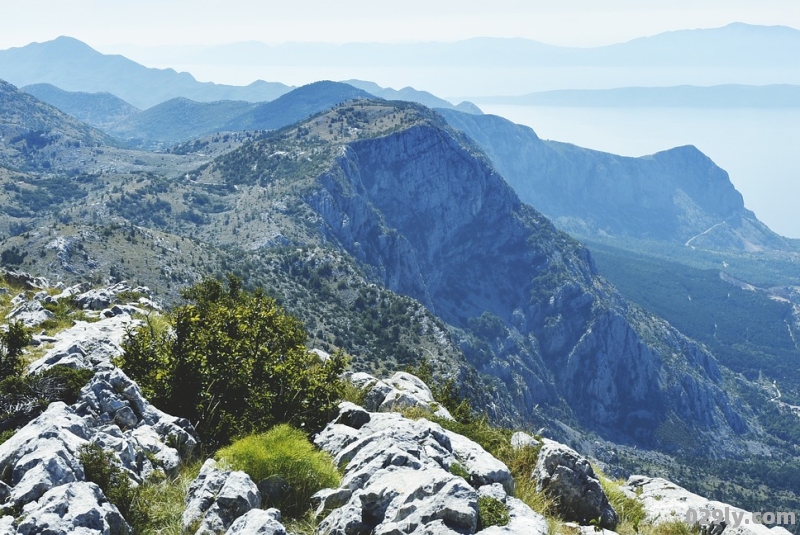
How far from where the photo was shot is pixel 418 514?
1224 centimetres

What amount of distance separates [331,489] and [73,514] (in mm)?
5870

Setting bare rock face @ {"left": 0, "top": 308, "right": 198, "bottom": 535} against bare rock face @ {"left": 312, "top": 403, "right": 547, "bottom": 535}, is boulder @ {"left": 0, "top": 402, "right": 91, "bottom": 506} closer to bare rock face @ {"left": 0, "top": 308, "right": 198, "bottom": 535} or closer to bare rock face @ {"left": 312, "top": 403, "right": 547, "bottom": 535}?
bare rock face @ {"left": 0, "top": 308, "right": 198, "bottom": 535}

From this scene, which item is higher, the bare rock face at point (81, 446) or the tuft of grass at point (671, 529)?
the bare rock face at point (81, 446)

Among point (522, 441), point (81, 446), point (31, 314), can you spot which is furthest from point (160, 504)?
point (31, 314)

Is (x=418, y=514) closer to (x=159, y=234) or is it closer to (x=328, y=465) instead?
(x=328, y=465)

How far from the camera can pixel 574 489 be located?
17.4 meters

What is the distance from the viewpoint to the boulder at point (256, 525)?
11750 mm

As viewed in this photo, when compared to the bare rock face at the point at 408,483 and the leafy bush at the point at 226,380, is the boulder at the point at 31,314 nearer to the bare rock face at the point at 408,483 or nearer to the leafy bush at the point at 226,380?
the leafy bush at the point at 226,380

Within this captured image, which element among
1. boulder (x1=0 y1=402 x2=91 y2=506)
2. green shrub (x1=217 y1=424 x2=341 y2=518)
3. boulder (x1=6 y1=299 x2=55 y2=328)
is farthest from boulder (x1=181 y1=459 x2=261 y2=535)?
boulder (x1=6 y1=299 x2=55 y2=328)

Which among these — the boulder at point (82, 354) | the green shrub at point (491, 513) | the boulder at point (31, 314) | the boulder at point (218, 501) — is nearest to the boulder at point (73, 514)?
the boulder at point (218, 501)

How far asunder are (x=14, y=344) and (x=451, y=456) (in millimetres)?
15909

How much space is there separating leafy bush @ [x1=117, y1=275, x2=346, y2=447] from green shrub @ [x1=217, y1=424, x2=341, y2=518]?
1.94 metres

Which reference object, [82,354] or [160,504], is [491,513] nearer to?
[160,504]

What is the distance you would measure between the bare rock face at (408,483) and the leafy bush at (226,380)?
68.8 inches
